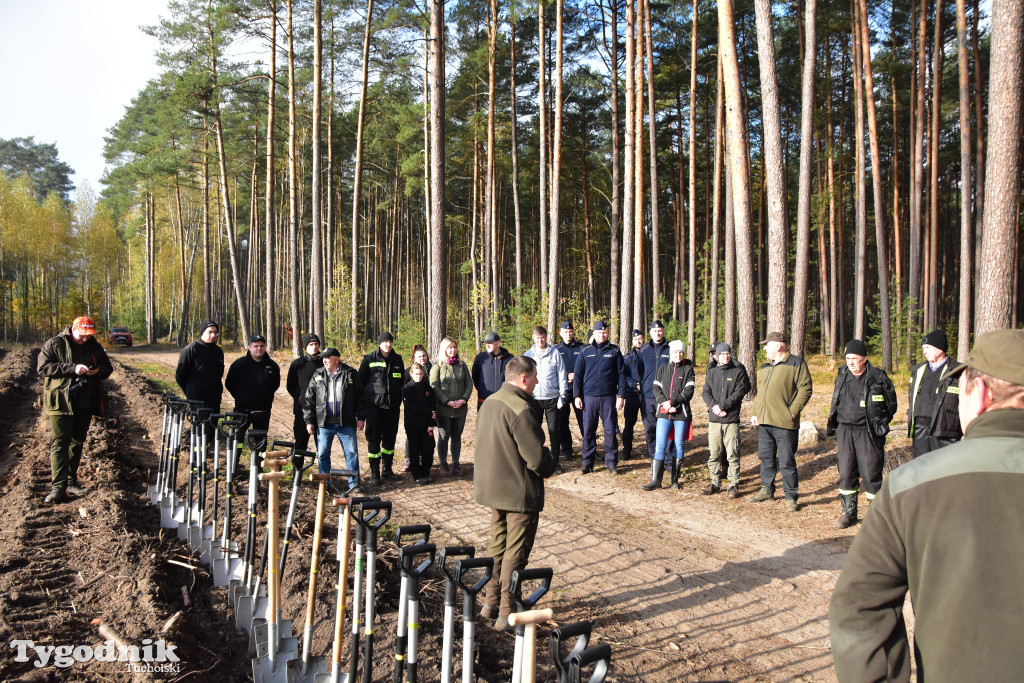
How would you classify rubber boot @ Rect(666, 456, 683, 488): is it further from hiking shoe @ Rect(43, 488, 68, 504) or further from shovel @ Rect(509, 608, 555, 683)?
hiking shoe @ Rect(43, 488, 68, 504)

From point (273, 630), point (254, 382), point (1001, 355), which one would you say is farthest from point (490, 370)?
point (1001, 355)

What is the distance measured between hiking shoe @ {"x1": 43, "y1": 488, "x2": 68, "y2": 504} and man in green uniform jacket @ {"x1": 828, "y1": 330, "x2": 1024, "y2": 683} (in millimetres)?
7627

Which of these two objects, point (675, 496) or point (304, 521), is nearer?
point (304, 521)

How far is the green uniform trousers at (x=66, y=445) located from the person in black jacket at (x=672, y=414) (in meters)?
6.87

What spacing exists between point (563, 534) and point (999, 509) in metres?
5.32

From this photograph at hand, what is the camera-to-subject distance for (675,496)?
8234 millimetres

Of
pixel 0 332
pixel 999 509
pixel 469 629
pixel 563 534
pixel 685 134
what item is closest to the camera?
pixel 999 509

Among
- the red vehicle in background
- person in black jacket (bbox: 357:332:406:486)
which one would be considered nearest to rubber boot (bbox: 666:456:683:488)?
person in black jacket (bbox: 357:332:406:486)

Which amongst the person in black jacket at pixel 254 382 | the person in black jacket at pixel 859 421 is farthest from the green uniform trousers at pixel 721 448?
the person in black jacket at pixel 254 382

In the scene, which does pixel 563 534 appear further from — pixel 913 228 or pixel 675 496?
pixel 913 228

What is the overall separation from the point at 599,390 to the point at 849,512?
140 inches

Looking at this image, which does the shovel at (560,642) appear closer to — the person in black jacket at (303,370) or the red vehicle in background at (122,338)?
the person in black jacket at (303,370)

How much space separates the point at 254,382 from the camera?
8.00 metres

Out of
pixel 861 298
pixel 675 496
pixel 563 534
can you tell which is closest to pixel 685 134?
pixel 861 298
